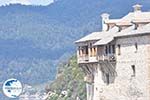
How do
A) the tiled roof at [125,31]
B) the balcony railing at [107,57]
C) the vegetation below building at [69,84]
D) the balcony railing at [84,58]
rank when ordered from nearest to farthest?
the tiled roof at [125,31] < the balcony railing at [107,57] < the balcony railing at [84,58] < the vegetation below building at [69,84]

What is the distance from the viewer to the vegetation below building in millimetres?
143500

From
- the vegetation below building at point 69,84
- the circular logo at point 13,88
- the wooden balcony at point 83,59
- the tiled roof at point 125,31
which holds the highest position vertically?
the tiled roof at point 125,31

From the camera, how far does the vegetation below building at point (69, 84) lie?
→ 144m

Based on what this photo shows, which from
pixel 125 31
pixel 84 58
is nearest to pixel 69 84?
pixel 84 58

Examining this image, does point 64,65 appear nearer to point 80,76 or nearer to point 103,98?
point 80,76

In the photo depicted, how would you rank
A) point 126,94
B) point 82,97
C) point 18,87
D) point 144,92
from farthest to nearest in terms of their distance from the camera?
1. point 82,97
2. point 126,94
3. point 144,92
4. point 18,87

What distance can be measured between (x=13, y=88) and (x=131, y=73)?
16924mm

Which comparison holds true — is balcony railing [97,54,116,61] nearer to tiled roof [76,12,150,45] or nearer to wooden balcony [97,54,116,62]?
wooden balcony [97,54,116,62]

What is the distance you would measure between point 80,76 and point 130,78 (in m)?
78.9

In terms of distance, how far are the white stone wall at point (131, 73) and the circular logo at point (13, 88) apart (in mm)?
13978

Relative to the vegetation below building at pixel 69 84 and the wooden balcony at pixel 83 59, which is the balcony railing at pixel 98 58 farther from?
the vegetation below building at pixel 69 84

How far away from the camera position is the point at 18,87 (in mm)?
52844

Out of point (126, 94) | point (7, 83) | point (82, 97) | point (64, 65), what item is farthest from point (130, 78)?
point (64, 65)

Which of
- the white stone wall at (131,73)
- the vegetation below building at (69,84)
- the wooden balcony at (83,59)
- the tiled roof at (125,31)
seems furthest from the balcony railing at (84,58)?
the vegetation below building at (69,84)
